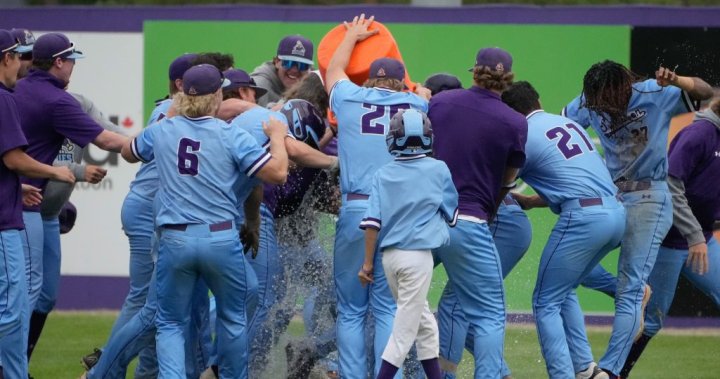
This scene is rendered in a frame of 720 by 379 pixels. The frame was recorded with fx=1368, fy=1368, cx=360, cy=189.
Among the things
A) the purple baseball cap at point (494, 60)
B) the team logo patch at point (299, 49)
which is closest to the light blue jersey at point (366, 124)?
the purple baseball cap at point (494, 60)

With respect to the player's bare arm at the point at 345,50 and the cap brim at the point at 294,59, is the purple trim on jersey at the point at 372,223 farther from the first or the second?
the cap brim at the point at 294,59

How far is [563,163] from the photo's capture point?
8.69m

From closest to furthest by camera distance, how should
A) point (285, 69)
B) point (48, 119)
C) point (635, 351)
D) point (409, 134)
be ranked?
point (409, 134)
point (48, 119)
point (635, 351)
point (285, 69)

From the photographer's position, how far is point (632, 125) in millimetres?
8953

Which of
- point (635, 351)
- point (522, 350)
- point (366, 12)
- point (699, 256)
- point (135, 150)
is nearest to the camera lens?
Answer: point (135, 150)

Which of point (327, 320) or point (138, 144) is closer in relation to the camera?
point (138, 144)

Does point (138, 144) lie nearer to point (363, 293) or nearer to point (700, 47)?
point (363, 293)

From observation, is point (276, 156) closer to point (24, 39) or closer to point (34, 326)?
point (24, 39)

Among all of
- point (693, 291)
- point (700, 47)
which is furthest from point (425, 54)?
point (693, 291)

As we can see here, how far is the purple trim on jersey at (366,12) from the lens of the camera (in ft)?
40.9

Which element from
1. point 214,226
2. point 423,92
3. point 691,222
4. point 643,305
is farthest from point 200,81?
point 691,222

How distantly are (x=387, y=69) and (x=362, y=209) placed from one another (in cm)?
85

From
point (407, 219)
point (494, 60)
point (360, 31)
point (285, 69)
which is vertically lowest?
point (407, 219)

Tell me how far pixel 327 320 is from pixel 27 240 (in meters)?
2.08
